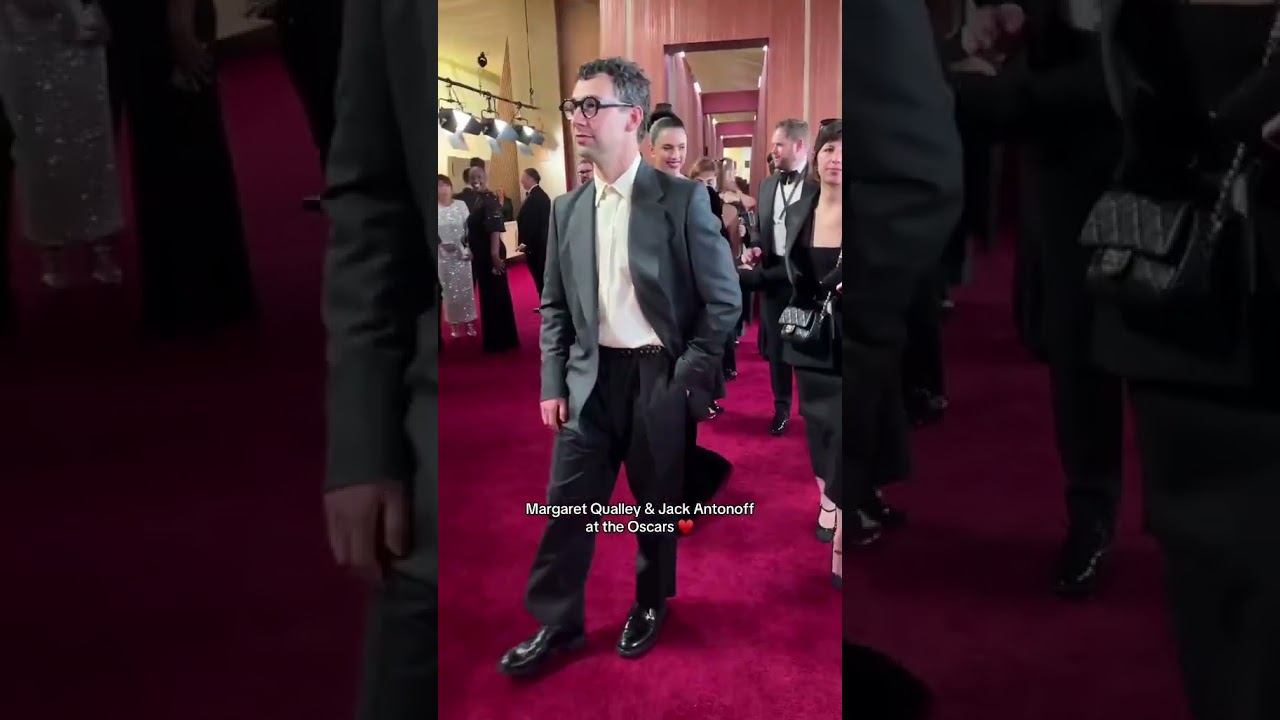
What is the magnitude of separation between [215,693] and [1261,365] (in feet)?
3.55

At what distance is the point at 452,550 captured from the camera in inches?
30.4

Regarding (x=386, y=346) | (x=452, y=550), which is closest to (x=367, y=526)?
(x=452, y=550)

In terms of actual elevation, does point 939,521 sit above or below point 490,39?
below

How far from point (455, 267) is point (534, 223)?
0.10m

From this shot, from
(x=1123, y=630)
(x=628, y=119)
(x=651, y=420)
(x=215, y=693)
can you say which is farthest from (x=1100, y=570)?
(x=215, y=693)

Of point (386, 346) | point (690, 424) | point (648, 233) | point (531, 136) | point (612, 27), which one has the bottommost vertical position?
point (690, 424)

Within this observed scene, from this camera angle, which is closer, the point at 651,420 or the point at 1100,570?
the point at 1100,570

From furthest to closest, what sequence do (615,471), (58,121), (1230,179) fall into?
(615,471) → (58,121) → (1230,179)

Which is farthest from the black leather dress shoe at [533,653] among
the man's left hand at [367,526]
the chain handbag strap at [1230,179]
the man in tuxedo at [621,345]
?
the chain handbag strap at [1230,179]

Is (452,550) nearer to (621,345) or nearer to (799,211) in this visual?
(621,345)

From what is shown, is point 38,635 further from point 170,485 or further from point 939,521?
point 939,521

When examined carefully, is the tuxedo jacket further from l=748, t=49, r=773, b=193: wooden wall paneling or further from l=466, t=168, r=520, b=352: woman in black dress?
l=748, t=49, r=773, b=193: wooden wall paneling

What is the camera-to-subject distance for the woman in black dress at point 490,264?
74cm

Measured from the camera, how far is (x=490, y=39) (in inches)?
29.8
